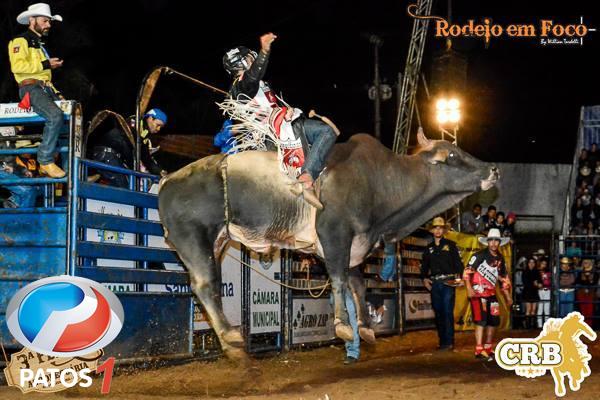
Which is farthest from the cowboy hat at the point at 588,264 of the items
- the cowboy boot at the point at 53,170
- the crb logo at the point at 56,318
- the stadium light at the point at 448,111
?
the crb logo at the point at 56,318

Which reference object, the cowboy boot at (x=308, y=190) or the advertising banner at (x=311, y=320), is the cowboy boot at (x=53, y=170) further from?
the advertising banner at (x=311, y=320)

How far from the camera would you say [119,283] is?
9.49 meters

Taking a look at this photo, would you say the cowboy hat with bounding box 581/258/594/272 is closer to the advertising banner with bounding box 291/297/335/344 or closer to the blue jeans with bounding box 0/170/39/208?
the advertising banner with bounding box 291/297/335/344

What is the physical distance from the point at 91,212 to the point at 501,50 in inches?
968

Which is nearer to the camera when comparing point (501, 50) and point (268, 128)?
point (268, 128)

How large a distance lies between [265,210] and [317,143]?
0.83 meters

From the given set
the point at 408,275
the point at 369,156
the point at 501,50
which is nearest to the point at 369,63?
the point at 501,50

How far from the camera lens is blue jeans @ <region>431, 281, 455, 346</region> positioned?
13.8 metres

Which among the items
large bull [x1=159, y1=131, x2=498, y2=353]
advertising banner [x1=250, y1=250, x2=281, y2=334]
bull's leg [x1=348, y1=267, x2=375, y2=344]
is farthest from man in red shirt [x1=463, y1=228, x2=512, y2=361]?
large bull [x1=159, y1=131, x2=498, y2=353]

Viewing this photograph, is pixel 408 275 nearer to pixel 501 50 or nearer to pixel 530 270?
pixel 530 270

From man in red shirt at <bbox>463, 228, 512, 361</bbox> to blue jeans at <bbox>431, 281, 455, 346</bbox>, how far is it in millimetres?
1827

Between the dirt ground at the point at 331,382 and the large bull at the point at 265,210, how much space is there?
571mm

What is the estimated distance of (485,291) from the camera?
1182 cm

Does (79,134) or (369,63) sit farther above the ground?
(369,63)
